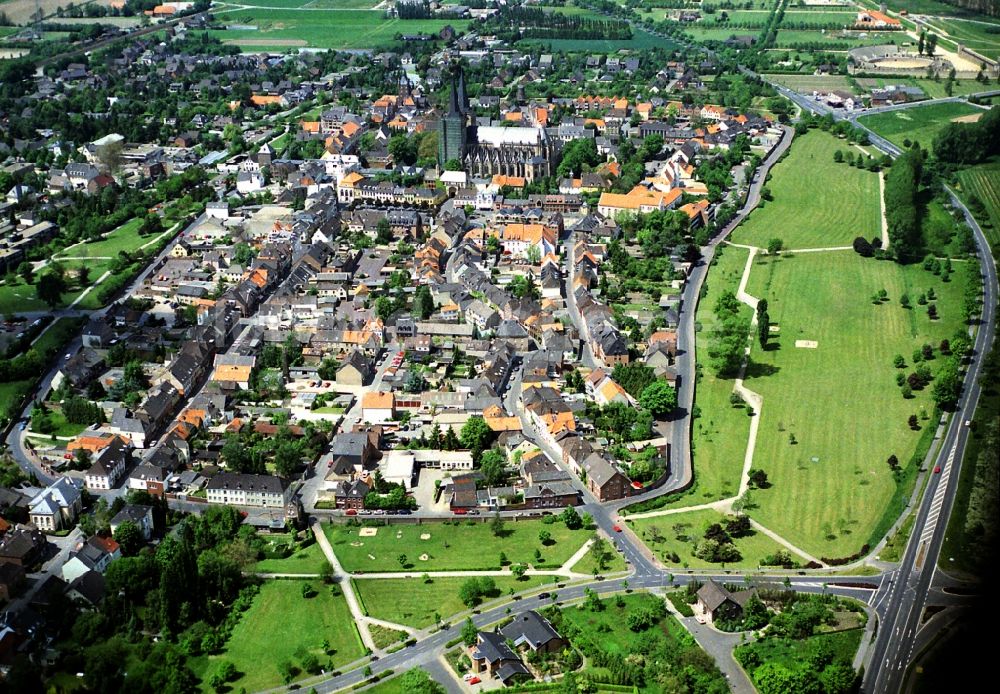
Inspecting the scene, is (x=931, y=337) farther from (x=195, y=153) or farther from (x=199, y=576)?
(x=195, y=153)

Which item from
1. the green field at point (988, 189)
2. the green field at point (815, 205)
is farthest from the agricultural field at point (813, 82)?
the green field at point (988, 189)

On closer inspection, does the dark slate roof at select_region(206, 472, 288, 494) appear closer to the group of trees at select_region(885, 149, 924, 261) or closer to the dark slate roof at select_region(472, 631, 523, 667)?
the dark slate roof at select_region(472, 631, 523, 667)

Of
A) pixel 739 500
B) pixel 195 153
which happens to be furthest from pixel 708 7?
pixel 739 500

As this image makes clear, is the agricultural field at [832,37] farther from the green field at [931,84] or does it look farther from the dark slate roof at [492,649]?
the dark slate roof at [492,649]

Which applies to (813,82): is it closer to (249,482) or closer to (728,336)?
(728,336)

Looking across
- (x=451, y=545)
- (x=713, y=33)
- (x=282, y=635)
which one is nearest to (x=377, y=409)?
(x=451, y=545)

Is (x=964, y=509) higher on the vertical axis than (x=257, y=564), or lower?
higher
